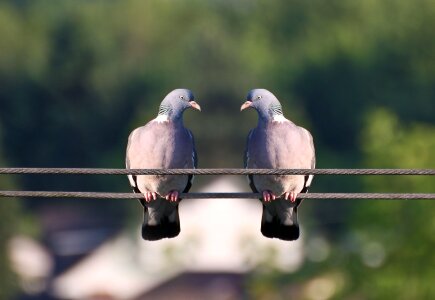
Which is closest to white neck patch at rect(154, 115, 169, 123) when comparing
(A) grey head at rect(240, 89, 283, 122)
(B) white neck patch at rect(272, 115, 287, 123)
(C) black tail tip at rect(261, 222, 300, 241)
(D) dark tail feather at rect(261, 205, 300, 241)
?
(A) grey head at rect(240, 89, 283, 122)

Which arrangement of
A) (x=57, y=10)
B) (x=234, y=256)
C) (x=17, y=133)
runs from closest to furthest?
1. (x=234, y=256)
2. (x=17, y=133)
3. (x=57, y=10)

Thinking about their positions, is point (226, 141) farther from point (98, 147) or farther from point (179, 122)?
point (179, 122)

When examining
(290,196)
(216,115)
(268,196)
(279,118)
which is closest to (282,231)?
(290,196)

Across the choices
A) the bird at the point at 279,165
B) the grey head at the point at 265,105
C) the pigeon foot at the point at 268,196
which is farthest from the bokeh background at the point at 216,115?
the pigeon foot at the point at 268,196

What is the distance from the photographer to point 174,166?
15992mm

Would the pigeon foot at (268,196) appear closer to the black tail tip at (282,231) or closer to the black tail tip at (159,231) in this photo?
the black tail tip at (282,231)

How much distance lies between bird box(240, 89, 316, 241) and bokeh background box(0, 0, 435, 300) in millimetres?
32697

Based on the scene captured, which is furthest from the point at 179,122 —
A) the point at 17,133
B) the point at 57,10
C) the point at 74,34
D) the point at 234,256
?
the point at 57,10

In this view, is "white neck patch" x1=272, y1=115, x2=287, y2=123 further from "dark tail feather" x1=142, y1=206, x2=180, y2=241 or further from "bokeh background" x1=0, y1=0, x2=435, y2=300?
"bokeh background" x1=0, y1=0, x2=435, y2=300

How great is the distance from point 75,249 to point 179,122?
226ft

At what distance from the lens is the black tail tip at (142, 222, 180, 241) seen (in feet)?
52.4

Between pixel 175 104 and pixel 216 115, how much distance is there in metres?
67.1

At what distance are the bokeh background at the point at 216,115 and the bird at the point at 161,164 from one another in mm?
32731

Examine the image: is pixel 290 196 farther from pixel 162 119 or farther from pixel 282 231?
pixel 162 119
